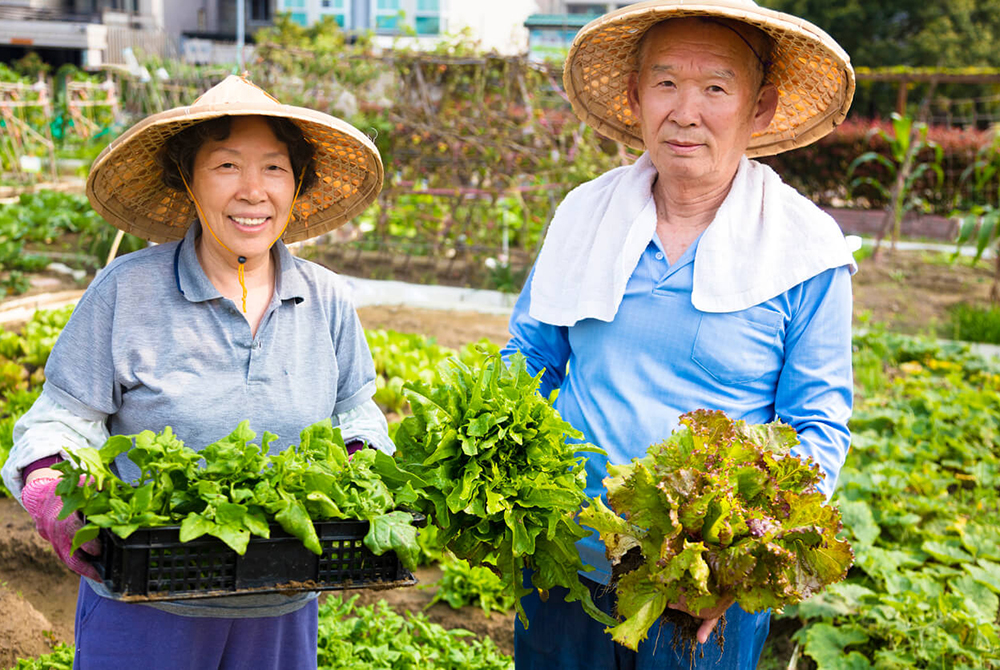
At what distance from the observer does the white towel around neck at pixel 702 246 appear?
6.45 ft

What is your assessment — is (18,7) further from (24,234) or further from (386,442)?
(386,442)

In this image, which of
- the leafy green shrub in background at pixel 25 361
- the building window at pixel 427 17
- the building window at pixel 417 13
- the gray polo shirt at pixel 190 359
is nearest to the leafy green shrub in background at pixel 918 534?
the gray polo shirt at pixel 190 359

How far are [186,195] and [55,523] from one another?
2.93 feet

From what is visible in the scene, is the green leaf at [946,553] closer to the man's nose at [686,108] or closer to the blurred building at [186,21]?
the man's nose at [686,108]

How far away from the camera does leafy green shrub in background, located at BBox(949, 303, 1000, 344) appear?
288 inches

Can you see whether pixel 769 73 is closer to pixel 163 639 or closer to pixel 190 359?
pixel 190 359

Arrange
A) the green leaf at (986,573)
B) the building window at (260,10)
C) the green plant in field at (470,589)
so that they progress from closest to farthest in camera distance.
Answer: the green leaf at (986,573) < the green plant in field at (470,589) < the building window at (260,10)

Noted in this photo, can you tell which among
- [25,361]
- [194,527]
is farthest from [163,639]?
[25,361]

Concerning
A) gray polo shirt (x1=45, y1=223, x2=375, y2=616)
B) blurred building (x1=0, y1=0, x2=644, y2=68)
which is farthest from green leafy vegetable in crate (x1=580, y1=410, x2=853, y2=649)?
blurred building (x1=0, y1=0, x2=644, y2=68)

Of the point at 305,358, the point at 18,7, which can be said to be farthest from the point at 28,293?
the point at 18,7

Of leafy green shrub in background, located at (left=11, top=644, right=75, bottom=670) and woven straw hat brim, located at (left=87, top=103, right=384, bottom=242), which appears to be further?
leafy green shrub in background, located at (left=11, top=644, right=75, bottom=670)

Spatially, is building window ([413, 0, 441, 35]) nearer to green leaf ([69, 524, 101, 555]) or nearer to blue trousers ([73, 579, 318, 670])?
blue trousers ([73, 579, 318, 670])

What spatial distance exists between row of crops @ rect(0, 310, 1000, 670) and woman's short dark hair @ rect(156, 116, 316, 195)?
1.93ft

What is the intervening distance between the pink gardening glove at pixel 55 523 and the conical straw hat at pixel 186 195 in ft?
2.36
